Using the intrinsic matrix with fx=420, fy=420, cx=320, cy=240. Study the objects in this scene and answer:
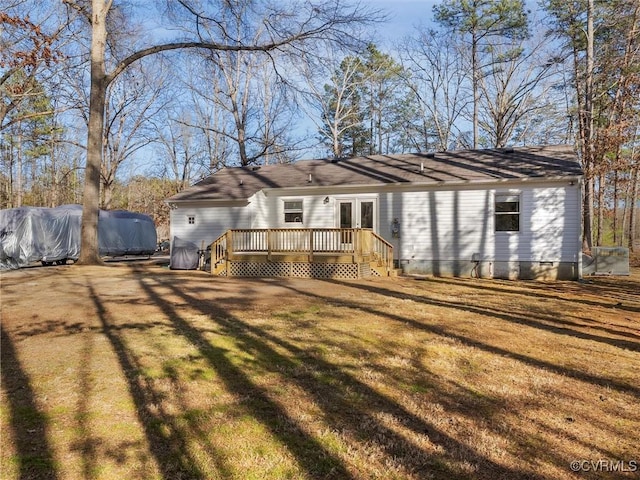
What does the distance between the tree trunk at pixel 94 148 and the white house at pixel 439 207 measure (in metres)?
2.81

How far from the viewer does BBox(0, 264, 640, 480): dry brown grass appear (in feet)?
8.79

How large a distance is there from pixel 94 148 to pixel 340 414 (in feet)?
46.6

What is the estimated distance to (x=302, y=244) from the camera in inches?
540

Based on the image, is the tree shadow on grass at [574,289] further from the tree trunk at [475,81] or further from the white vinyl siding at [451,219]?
the tree trunk at [475,81]

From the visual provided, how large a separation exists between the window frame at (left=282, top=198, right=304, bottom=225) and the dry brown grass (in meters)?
8.41

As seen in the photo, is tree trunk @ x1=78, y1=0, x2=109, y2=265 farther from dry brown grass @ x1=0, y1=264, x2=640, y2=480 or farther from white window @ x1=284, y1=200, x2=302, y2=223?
dry brown grass @ x1=0, y1=264, x2=640, y2=480

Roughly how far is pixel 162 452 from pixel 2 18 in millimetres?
11881

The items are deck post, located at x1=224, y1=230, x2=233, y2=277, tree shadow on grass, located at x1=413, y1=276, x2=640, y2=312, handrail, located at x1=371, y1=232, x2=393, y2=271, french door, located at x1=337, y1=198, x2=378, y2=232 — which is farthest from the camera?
french door, located at x1=337, y1=198, x2=378, y2=232

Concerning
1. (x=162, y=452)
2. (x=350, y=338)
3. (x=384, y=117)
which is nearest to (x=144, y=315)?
(x=350, y=338)

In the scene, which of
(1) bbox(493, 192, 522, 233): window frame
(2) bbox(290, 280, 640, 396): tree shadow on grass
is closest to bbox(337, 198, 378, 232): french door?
(1) bbox(493, 192, 522, 233): window frame

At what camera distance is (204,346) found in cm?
511

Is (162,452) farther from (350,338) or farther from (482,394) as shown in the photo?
(350,338)

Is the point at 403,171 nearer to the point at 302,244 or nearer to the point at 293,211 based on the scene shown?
the point at 293,211

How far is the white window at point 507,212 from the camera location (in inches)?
527
